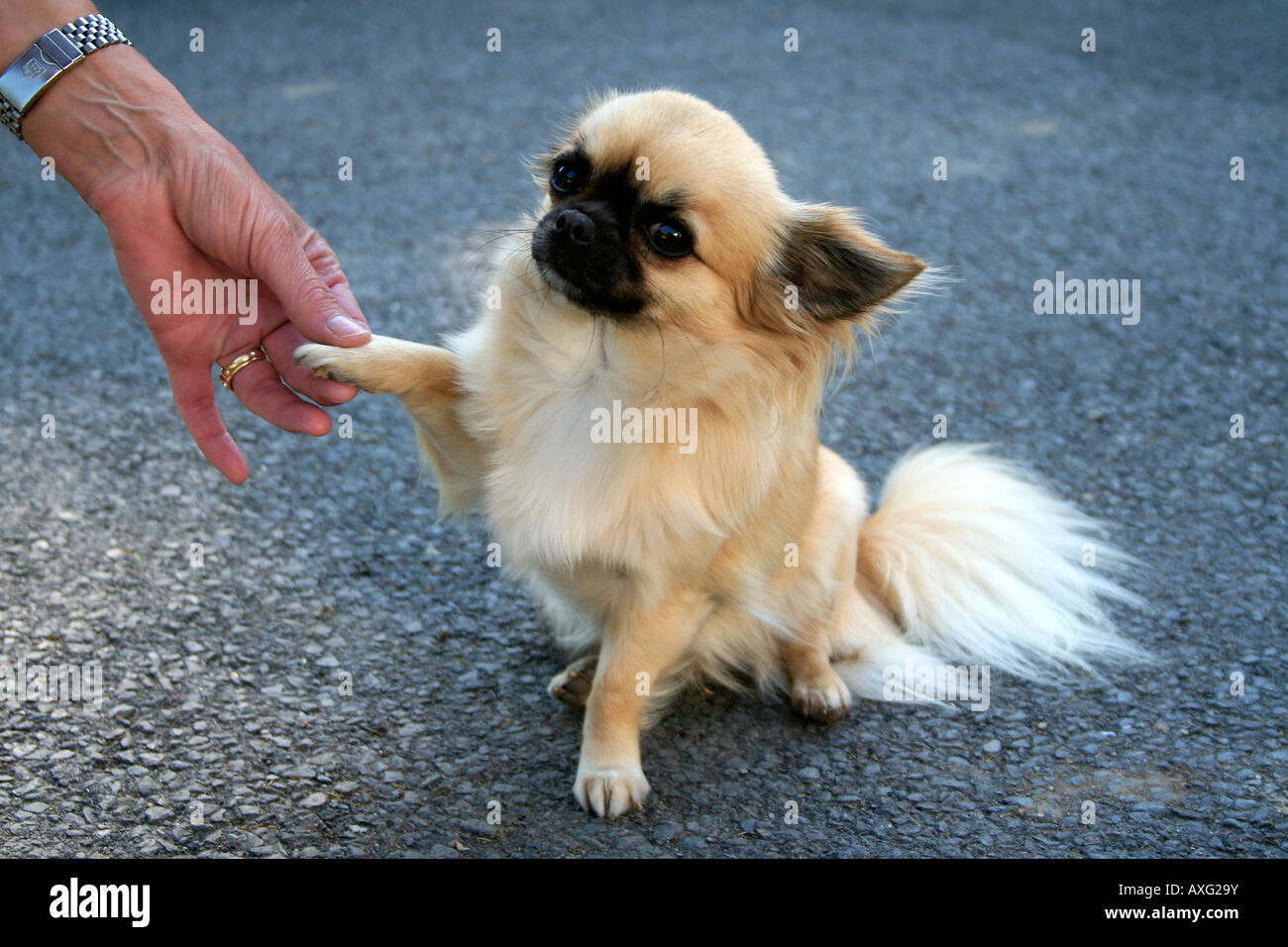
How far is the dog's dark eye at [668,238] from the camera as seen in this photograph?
2119 mm

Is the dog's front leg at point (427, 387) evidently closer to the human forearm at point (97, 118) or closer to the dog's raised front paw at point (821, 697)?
the human forearm at point (97, 118)

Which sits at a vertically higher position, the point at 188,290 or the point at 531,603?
the point at 188,290

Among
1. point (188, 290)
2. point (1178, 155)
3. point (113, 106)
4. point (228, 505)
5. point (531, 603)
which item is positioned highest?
point (1178, 155)

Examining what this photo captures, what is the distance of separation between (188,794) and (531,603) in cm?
97

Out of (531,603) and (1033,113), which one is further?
A: (1033,113)

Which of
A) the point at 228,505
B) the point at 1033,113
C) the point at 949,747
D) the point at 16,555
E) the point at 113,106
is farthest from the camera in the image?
the point at 1033,113

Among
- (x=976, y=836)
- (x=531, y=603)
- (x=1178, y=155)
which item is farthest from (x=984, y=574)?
(x=1178, y=155)

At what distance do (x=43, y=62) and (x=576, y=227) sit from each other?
1.00 m

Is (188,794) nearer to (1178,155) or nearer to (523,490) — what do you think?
(523,490)

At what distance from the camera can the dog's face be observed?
210 centimetres

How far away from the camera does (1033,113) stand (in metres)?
6.04

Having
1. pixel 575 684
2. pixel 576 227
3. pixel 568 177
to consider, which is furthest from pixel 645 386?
pixel 575 684

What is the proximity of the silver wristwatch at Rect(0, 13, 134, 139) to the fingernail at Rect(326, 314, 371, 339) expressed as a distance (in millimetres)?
639

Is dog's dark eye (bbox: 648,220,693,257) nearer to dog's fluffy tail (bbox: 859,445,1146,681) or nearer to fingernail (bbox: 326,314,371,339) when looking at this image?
fingernail (bbox: 326,314,371,339)
